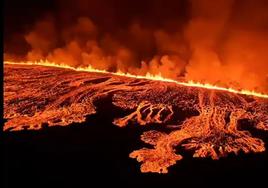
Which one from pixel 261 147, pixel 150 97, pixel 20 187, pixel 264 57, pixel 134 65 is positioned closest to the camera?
pixel 20 187

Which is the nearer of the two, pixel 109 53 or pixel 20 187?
pixel 20 187

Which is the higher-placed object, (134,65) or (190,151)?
(134,65)

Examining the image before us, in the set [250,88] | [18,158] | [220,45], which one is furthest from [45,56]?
[18,158]

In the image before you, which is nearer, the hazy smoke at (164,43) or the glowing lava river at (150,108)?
the glowing lava river at (150,108)

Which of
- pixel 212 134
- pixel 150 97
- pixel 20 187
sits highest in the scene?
pixel 150 97

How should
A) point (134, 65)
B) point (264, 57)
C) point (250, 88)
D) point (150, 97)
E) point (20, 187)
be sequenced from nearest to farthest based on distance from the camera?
point (20, 187) < point (150, 97) < point (250, 88) < point (264, 57) < point (134, 65)

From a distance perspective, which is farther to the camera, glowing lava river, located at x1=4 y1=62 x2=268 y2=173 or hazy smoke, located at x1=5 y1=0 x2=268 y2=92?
hazy smoke, located at x1=5 y1=0 x2=268 y2=92

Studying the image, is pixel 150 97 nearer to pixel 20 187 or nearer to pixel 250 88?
pixel 20 187

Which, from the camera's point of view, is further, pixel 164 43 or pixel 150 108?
pixel 164 43
